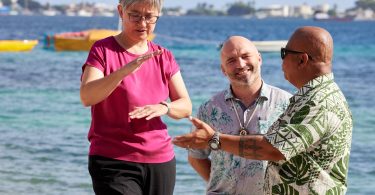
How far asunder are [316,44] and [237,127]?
3.60ft

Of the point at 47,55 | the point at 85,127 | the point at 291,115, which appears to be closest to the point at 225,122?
the point at 291,115

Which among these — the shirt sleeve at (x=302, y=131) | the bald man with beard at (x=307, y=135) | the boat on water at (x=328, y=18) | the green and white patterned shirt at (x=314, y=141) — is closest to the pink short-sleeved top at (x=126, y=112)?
the bald man with beard at (x=307, y=135)

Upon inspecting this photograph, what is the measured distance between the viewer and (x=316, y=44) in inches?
159

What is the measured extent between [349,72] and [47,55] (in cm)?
1440

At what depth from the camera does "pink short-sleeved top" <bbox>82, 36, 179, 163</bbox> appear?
15.8 feet

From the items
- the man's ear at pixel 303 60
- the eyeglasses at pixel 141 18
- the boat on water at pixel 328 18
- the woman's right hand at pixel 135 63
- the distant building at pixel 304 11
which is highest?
the eyeglasses at pixel 141 18

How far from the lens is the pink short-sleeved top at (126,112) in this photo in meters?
4.82

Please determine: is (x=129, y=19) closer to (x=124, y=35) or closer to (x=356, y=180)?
(x=124, y=35)

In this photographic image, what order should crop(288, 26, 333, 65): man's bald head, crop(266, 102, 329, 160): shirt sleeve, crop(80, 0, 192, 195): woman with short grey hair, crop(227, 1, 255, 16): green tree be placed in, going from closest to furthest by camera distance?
crop(266, 102, 329, 160): shirt sleeve
crop(288, 26, 333, 65): man's bald head
crop(80, 0, 192, 195): woman with short grey hair
crop(227, 1, 255, 16): green tree

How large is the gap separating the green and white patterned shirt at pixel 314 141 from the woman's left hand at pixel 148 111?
0.76 metres

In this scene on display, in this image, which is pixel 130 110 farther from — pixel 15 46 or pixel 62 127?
pixel 15 46

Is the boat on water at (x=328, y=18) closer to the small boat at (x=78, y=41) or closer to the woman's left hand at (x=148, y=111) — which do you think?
the small boat at (x=78, y=41)

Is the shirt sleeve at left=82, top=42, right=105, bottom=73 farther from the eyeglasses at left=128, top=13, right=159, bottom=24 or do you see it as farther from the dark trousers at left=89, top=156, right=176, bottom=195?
the dark trousers at left=89, top=156, right=176, bottom=195

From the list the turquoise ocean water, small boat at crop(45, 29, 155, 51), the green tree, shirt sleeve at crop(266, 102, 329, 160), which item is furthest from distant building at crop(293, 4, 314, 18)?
shirt sleeve at crop(266, 102, 329, 160)
